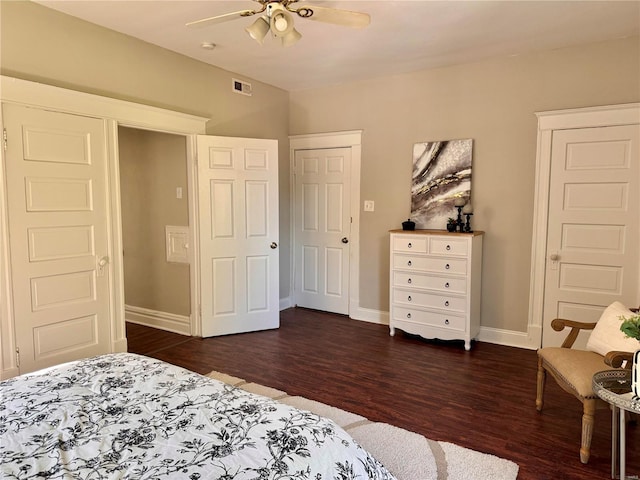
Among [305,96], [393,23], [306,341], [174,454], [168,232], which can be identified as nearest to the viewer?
[174,454]

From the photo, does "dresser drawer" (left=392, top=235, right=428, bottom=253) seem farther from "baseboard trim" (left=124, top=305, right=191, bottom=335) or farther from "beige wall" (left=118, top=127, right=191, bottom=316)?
"baseboard trim" (left=124, top=305, right=191, bottom=335)

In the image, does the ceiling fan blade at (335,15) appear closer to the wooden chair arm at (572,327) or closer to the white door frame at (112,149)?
the white door frame at (112,149)

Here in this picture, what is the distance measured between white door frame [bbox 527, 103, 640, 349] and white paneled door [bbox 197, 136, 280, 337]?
2.64 m

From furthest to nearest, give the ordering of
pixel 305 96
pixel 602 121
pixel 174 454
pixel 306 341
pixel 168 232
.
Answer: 1. pixel 305 96
2. pixel 168 232
3. pixel 306 341
4. pixel 602 121
5. pixel 174 454

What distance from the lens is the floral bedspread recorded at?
1.16 m

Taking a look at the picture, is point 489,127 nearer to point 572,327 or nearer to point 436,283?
point 436,283

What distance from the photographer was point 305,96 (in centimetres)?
524

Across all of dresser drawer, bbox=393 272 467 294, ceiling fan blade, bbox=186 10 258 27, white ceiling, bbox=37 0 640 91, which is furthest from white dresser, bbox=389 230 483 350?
ceiling fan blade, bbox=186 10 258 27

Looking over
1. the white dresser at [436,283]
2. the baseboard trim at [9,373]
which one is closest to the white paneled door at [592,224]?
the white dresser at [436,283]

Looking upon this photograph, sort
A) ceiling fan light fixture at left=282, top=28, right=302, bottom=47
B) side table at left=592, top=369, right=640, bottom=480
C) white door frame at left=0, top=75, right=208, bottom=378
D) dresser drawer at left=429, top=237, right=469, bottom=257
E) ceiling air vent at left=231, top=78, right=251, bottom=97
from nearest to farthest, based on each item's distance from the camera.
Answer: side table at left=592, top=369, right=640, bottom=480 → ceiling fan light fixture at left=282, top=28, right=302, bottom=47 → white door frame at left=0, top=75, right=208, bottom=378 → dresser drawer at left=429, top=237, right=469, bottom=257 → ceiling air vent at left=231, top=78, right=251, bottom=97

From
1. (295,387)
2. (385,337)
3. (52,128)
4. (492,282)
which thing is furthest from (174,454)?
(492,282)

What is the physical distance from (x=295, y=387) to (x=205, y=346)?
1337mm

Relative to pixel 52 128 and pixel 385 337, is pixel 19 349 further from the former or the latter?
pixel 385 337

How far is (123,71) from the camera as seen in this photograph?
350 centimetres
